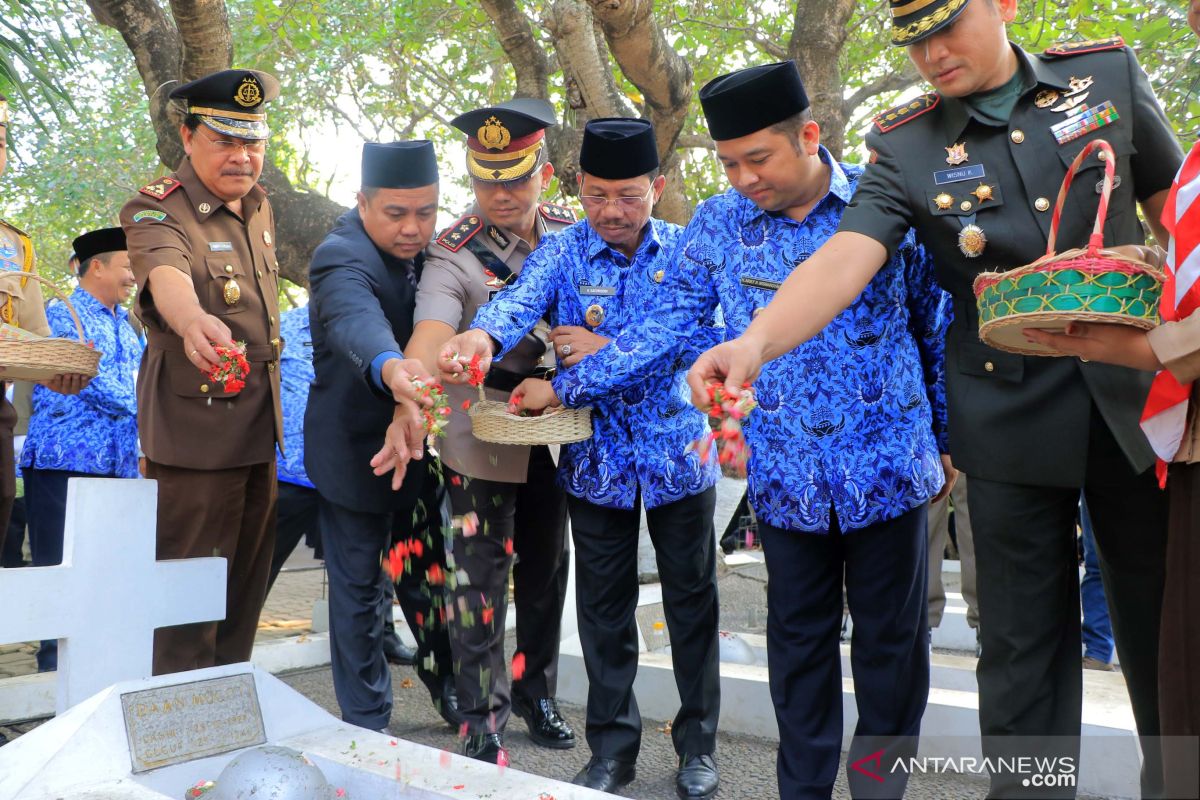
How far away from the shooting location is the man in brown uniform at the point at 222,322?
13.7 ft

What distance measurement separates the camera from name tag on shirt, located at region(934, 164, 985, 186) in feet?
8.80

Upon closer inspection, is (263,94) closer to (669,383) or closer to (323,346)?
(323,346)

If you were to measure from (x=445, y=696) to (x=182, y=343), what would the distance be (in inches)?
75.7

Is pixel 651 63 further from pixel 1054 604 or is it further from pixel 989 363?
pixel 1054 604

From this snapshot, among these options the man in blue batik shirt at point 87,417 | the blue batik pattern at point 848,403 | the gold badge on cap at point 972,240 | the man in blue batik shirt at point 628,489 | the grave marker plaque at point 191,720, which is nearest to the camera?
the gold badge on cap at point 972,240

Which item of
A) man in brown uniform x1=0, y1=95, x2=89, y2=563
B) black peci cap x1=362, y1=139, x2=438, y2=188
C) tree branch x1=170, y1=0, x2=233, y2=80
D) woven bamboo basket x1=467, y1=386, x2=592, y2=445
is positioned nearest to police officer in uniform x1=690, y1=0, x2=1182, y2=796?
woven bamboo basket x1=467, y1=386, x2=592, y2=445

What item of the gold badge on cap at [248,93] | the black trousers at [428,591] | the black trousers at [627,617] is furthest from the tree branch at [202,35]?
the black trousers at [627,617]

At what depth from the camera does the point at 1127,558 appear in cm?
257

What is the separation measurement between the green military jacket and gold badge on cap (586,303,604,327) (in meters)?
1.41

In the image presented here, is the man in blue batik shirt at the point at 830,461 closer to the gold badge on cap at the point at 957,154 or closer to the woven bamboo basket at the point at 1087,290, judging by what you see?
the gold badge on cap at the point at 957,154

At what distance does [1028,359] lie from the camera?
2.63 meters

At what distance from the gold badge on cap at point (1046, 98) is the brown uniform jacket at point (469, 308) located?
2.13 m

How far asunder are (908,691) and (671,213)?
18.0ft

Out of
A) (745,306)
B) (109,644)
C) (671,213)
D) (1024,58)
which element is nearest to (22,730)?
(109,644)
